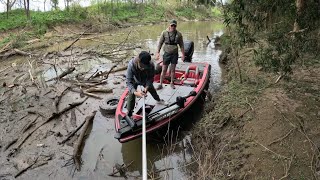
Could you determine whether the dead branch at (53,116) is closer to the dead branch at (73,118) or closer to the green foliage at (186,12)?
the dead branch at (73,118)

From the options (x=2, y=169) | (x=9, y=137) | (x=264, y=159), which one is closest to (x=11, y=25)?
(x=9, y=137)

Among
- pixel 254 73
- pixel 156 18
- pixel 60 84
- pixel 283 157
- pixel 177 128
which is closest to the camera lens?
pixel 283 157

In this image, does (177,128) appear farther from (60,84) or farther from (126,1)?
(126,1)

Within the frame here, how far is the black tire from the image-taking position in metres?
9.30

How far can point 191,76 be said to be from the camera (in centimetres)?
1060

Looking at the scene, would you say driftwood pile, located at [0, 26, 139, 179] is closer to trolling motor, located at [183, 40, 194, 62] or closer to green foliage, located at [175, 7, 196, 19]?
trolling motor, located at [183, 40, 194, 62]

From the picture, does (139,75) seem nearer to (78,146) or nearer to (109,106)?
(78,146)

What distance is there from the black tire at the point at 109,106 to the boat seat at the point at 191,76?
2.28 metres

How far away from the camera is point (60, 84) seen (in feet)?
40.1

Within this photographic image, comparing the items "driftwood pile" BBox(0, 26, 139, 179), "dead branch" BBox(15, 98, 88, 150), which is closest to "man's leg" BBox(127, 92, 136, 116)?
"driftwood pile" BBox(0, 26, 139, 179)

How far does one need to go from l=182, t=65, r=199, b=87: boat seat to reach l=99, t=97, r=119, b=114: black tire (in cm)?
228

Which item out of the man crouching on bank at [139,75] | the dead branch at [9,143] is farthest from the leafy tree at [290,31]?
the dead branch at [9,143]

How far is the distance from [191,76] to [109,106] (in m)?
3.03

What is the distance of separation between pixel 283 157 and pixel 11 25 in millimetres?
22623
